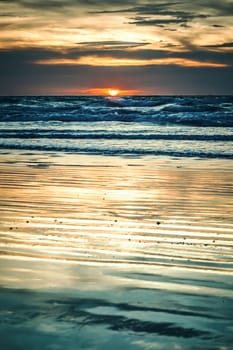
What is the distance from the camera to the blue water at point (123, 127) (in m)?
21.3

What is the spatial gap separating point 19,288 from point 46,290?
0.70 feet

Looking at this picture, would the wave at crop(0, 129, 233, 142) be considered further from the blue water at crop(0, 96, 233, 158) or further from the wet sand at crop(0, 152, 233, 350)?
the wet sand at crop(0, 152, 233, 350)

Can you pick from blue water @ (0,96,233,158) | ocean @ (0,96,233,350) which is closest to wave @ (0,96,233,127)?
blue water @ (0,96,233,158)

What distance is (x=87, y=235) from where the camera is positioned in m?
6.84

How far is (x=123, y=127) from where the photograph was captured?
34312 millimetres

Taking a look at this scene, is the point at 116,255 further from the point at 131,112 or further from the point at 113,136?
the point at 131,112

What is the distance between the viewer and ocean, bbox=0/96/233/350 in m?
3.76

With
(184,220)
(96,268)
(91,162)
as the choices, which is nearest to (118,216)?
(184,220)

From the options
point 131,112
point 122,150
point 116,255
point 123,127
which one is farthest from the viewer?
point 131,112

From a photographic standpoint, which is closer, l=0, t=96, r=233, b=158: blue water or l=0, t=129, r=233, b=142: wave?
l=0, t=96, r=233, b=158: blue water

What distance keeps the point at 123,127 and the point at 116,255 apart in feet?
94.1

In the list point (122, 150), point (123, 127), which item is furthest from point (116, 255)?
point (123, 127)

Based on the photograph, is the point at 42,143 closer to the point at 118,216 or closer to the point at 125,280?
the point at 118,216

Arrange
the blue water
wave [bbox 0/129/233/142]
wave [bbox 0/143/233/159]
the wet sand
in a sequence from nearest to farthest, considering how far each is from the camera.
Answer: the wet sand, wave [bbox 0/143/233/159], the blue water, wave [bbox 0/129/233/142]
